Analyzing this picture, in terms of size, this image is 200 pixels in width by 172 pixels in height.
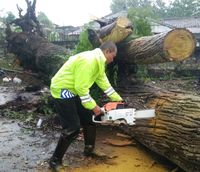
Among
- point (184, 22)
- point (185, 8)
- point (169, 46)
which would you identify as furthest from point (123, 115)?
point (185, 8)

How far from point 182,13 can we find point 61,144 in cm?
3549

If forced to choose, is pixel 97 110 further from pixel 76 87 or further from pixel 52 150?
pixel 52 150

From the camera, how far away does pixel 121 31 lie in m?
6.63

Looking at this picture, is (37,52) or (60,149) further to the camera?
(37,52)

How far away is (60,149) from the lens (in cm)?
484

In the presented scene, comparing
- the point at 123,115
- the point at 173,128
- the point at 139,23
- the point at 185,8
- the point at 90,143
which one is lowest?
the point at 90,143

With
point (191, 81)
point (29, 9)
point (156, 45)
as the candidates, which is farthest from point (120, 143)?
point (29, 9)

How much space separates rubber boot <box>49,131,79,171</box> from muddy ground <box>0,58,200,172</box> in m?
0.13

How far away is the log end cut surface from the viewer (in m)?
5.39

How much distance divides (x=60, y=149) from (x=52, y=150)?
0.84 meters

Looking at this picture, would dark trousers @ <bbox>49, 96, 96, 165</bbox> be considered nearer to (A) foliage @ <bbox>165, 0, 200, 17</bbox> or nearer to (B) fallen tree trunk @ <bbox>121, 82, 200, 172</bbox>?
(B) fallen tree trunk @ <bbox>121, 82, 200, 172</bbox>

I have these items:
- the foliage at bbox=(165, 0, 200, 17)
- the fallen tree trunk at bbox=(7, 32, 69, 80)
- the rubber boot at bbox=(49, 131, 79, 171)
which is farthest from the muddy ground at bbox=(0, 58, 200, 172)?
the foliage at bbox=(165, 0, 200, 17)

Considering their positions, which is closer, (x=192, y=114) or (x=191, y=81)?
(x=192, y=114)

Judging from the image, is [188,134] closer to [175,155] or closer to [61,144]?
[175,155]
